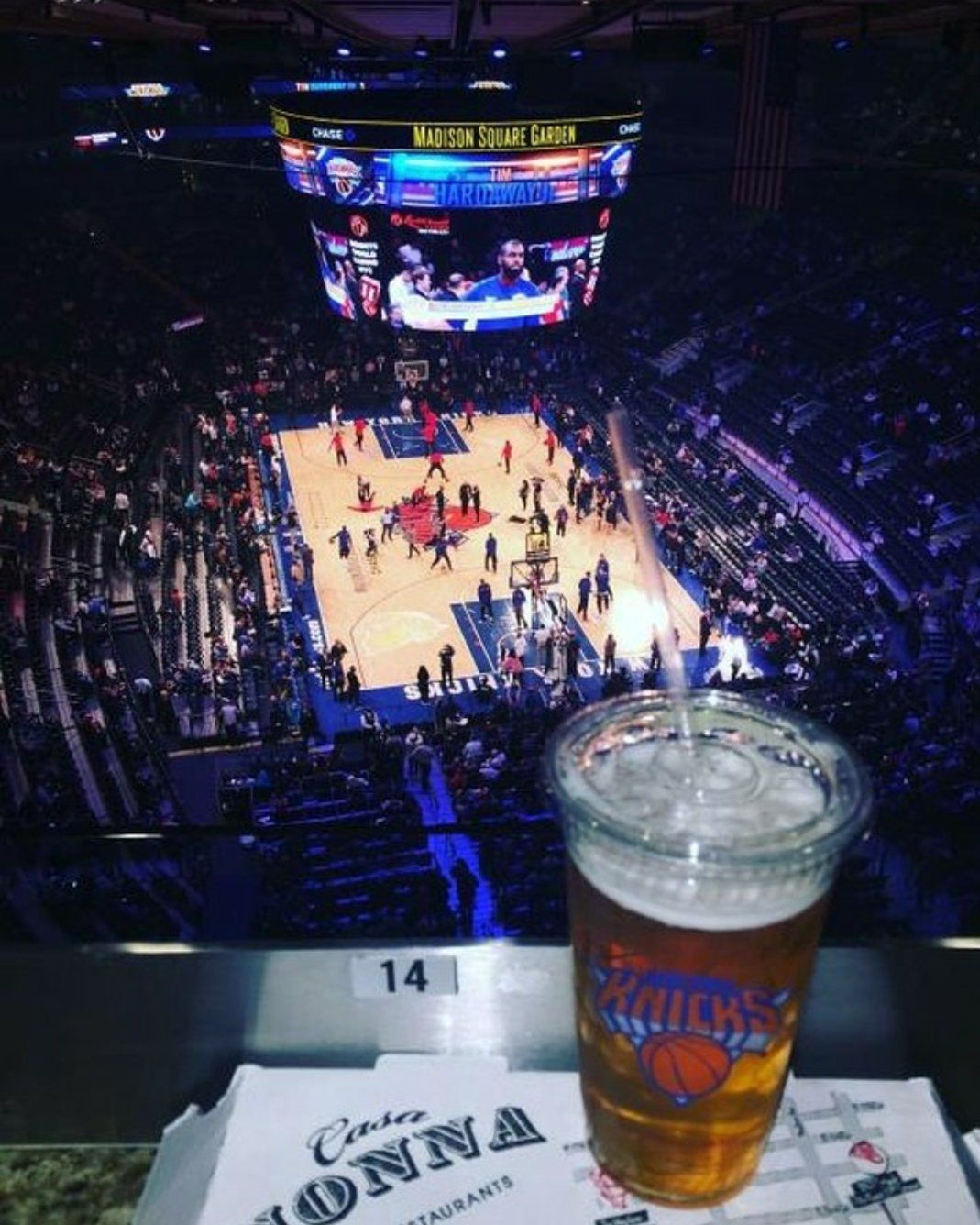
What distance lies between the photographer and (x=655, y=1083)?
129 centimetres

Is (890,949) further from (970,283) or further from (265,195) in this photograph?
(265,195)

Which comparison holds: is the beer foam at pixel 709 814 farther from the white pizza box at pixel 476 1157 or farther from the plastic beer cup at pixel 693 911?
the white pizza box at pixel 476 1157

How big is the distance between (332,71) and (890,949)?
23924 mm

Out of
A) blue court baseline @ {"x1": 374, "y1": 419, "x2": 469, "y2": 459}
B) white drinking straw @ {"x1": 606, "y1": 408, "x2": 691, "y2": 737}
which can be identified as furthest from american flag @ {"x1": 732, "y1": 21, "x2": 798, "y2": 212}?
white drinking straw @ {"x1": 606, "y1": 408, "x2": 691, "y2": 737}

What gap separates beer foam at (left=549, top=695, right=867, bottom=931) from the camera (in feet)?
3.76

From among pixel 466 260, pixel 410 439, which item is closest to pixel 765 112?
pixel 466 260

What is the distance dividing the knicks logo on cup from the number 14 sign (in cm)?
57

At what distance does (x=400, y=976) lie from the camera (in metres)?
1.82

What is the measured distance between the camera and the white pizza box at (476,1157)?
150cm

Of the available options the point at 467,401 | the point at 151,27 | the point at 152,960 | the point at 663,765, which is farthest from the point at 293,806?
the point at 467,401

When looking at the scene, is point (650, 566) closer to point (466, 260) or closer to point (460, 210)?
point (460, 210)

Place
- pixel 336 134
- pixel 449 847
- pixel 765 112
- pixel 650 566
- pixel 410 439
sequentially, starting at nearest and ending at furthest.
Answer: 1. pixel 650 566
2. pixel 449 847
3. pixel 765 112
4. pixel 336 134
5. pixel 410 439

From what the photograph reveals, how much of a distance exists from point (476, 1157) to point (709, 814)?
2.39ft

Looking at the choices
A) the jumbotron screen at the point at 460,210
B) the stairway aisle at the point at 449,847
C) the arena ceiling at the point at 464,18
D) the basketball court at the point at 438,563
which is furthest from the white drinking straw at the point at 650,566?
the jumbotron screen at the point at 460,210
